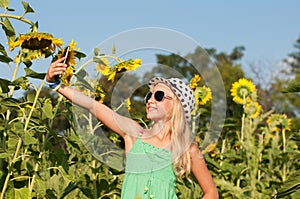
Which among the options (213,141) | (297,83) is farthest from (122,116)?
(297,83)

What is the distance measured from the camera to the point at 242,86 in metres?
5.75

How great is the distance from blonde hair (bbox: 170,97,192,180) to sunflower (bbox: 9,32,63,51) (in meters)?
0.53

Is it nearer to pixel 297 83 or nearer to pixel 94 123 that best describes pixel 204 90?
pixel 94 123

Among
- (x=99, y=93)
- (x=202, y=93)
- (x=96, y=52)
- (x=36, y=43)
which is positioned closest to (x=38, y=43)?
(x=36, y=43)

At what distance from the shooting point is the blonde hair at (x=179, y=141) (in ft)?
8.40

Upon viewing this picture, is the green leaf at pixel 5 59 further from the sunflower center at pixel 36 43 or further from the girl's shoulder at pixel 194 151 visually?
the girl's shoulder at pixel 194 151

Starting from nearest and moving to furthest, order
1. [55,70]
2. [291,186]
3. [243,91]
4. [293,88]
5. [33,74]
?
[291,186]
[293,88]
[55,70]
[33,74]
[243,91]

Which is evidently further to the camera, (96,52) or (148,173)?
(96,52)

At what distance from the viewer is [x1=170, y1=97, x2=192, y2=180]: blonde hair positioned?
2561 millimetres

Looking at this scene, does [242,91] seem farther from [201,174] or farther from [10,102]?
[10,102]

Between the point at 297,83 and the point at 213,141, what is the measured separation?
606 mm

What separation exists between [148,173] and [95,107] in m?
0.34

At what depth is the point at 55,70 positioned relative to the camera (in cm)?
239

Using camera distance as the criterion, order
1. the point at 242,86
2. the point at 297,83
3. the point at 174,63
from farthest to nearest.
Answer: the point at 242,86, the point at 174,63, the point at 297,83
